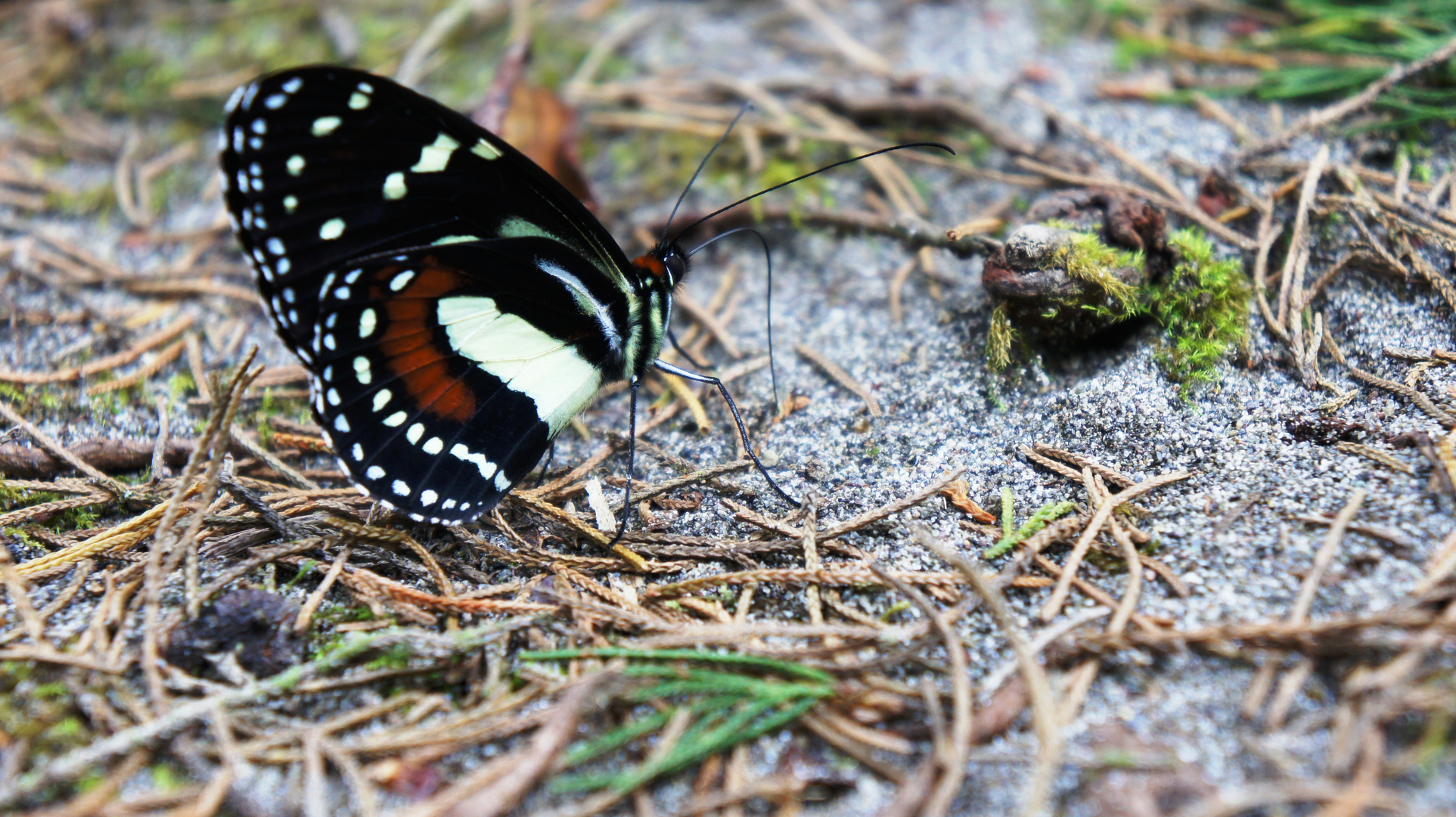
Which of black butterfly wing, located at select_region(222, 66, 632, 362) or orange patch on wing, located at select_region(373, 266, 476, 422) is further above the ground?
black butterfly wing, located at select_region(222, 66, 632, 362)

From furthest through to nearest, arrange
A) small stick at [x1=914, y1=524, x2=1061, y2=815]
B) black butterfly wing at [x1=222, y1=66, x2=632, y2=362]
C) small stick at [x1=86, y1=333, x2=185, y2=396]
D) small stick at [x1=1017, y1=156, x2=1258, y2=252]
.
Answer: small stick at [x1=86, y1=333, x2=185, y2=396] → small stick at [x1=1017, y1=156, x2=1258, y2=252] → black butterfly wing at [x1=222, y1=66, x2=632, y2=362] → small stick at [x1=914, y1=524, x2=1061, y2=815]

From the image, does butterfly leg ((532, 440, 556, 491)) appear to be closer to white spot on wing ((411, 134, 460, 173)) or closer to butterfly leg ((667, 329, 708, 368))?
butterfly leg ((667, 329, 708, 368))

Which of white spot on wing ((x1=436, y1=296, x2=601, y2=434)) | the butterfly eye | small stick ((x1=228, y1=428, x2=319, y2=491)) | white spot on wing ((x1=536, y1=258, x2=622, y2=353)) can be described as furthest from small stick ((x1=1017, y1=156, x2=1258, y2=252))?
small stick ((x1=228, y1=428, x2=319, y2=491))

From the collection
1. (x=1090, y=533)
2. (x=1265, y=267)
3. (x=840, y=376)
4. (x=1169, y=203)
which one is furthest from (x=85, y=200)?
(x=1265, y=267)

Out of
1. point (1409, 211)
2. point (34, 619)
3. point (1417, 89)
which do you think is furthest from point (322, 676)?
point (1417, 89)

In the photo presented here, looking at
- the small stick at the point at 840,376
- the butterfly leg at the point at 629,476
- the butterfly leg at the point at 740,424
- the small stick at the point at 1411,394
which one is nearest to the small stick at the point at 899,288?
the small stick at the point at 840,376

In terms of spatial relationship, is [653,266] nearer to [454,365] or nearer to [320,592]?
[454,365]

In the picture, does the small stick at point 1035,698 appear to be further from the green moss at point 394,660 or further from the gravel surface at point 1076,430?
the green moss at point 394,660
